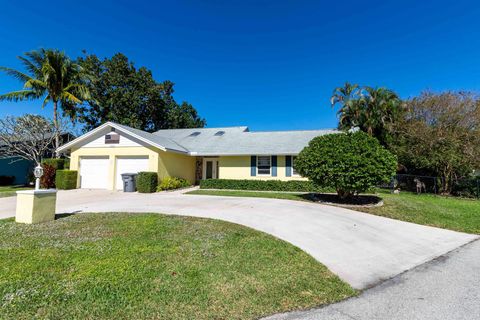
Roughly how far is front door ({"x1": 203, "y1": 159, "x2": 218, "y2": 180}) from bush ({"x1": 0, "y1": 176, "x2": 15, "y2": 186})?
16071 millimetres

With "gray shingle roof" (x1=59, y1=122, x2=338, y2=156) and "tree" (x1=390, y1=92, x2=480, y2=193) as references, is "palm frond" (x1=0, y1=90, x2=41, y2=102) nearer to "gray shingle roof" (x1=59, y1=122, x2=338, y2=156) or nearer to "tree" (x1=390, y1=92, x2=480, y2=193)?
"gray shingle roof" (x1=59, y1=122, x2=338, y2=156)

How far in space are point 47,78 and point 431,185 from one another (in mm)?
28150

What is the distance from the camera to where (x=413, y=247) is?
225 inches

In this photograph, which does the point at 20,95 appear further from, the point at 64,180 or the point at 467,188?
the point at 467,188

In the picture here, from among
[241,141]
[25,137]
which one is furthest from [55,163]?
[241,141]

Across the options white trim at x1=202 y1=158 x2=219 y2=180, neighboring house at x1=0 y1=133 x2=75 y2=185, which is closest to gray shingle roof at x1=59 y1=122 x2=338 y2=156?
white trim at x1=202 y1=158 x2=219 y2=180

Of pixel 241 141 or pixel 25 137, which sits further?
pixel 241 141

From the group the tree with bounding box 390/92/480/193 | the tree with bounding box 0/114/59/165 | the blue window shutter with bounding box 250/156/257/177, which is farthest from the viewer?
the tree with bounding box 0/114/59/165

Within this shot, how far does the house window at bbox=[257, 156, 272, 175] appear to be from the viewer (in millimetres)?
17281

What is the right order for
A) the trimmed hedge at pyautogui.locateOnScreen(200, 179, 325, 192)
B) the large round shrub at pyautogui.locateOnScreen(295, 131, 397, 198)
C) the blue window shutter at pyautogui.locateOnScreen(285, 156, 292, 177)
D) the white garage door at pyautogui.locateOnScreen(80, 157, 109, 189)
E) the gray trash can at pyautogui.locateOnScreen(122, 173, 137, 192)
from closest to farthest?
the large round shrub at pyautogui.locateOnScreen(295, 131, 397, 198) < the gray trash can at pyautogui.locateOnScreen(122, 173, 137, 192) < the trimmed hedge at pyautogui.locateOnScreen(200, 179, 325, 192) < the white garage door at pyautogui.locateOnScreen(80, 157, 109, 189) < the blue window shutter at pyautogui.locateOnScreen(285, 156, 292, 177)

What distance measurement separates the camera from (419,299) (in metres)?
3.38

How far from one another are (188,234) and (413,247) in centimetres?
520

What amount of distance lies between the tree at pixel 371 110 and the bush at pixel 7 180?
27832 mm

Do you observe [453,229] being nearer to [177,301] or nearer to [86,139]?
[177,301]
